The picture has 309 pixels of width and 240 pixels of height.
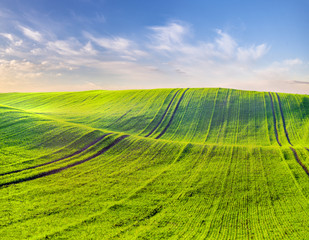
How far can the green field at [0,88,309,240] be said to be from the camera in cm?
1959

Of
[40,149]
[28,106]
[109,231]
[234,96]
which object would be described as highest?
[234,96]

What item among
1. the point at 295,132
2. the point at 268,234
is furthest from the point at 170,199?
the point at 295,132

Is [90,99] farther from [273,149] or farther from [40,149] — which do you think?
[273,149]

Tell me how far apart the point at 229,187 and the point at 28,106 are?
80494 mm

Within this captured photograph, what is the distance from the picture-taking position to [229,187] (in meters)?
27.2

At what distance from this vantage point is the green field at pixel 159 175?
64.3 ft

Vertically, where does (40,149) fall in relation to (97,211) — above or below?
above

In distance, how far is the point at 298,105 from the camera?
6331cm

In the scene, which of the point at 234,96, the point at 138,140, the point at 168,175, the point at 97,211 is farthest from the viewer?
the point at 234,96

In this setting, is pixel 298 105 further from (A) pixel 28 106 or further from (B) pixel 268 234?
(A) pixel 28 106

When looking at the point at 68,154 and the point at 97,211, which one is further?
the point at 68,154

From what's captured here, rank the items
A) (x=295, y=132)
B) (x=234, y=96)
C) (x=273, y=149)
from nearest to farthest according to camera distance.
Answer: (x=273, y=149) → (x=295, y=132) → (x=234, y=96)

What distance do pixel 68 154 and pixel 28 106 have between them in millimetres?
58575

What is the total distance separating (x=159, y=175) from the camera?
30.1 meters
